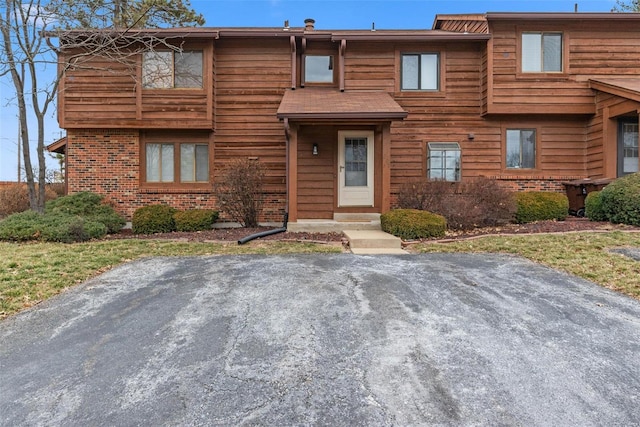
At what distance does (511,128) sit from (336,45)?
17.9 ft

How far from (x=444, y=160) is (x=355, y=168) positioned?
100 inches

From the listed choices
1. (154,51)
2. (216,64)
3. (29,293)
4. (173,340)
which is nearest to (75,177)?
(154,51)

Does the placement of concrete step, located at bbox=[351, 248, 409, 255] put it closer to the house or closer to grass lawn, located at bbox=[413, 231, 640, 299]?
grass lawn, located at bbox=[413, 231, 640, 299]

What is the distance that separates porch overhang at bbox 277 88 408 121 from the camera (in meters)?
9.05

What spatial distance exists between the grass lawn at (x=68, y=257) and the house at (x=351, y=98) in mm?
3305

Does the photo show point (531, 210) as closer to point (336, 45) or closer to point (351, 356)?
point (336, 45)

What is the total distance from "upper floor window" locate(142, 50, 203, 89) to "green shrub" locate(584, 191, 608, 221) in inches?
401

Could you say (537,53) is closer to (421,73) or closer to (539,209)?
(421,73)

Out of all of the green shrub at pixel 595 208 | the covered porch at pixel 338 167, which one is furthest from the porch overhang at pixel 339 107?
the green shrub at pixel 595 208

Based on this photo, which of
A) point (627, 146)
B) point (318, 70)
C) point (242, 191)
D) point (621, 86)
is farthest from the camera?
point (318, 70)

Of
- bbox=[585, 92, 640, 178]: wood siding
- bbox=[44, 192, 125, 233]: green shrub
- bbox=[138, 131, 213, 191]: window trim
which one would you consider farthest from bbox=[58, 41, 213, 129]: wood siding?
bbox=[585, 92, 640, 178]: wood siding

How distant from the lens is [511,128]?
36.2 ft

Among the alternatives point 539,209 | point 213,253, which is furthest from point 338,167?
point 539,209

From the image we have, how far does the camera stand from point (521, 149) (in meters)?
11.1
